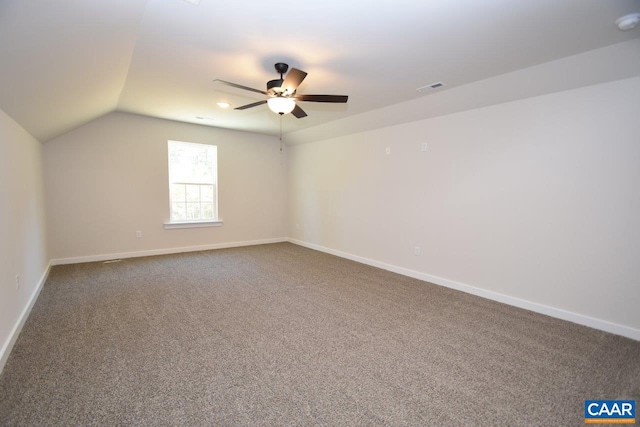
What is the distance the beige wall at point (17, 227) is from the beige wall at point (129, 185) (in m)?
0.75

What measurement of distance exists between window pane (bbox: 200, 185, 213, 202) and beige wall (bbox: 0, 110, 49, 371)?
243 centimetres

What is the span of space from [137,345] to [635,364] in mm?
3872

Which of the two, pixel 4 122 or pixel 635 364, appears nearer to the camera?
pixel 635 364

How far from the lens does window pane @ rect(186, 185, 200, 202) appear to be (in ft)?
18.5

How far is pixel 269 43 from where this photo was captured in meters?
2.38

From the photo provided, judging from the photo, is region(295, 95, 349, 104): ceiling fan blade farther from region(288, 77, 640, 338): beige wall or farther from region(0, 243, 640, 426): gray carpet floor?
region(0, 243, 640, 426): gray carpet floor

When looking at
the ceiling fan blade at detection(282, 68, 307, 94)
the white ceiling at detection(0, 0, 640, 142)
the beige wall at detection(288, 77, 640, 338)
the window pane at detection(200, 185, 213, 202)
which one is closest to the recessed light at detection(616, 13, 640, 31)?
the white ceiling at detection(0, 0, 640, 142)

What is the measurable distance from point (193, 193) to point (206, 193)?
253 mm

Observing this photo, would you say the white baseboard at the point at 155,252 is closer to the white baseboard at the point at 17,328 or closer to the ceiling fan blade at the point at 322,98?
the white baseboard at the point at 17,328

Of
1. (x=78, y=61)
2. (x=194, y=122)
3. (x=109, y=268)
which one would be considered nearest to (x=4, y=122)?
(x=78, y=61)

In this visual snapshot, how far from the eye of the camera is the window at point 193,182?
5.49 m

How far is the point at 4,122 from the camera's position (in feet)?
7.70

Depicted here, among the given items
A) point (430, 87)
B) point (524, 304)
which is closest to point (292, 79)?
point (430, 87)

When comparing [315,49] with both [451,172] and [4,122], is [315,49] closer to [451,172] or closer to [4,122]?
[451,172]
